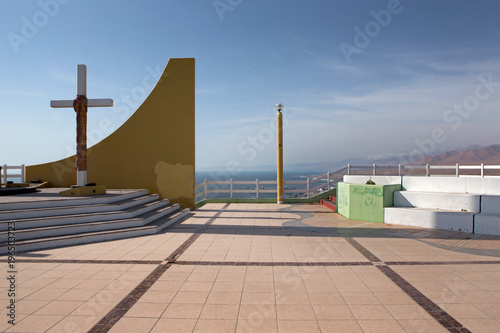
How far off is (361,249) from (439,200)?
4046 mm

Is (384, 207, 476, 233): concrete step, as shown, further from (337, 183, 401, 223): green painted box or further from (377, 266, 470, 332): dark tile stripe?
(377, 266, 470, 332): dark tile stripe

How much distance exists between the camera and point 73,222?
299 inches

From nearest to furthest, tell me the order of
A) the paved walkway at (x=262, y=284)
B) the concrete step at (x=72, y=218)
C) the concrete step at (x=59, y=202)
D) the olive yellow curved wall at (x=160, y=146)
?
the paved walkway at (x=262, y=284), the concrete step at (x=72, y=218), the concrete step at (x=59, y=202), the olive yellow curved wall at (x=160, y=146)

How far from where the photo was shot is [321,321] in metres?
3.47

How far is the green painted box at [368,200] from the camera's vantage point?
9.50 meters

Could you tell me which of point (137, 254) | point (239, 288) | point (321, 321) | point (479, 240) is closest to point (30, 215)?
point (137, 254)

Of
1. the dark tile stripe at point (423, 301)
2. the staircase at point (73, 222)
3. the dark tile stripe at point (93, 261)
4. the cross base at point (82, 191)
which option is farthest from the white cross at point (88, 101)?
the dark tile stripe at point (423, 301)

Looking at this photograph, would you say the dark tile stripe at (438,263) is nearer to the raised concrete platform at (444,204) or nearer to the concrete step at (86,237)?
the raised concrete platform at (444,204)

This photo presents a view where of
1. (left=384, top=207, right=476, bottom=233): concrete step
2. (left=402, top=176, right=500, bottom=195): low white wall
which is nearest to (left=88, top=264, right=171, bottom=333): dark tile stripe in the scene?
(left=384, top=207, right=476, bottom=233): concrete step

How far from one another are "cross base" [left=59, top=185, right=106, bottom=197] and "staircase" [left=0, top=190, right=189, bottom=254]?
3.43 feet

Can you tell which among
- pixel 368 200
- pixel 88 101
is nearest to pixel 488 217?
pixel 368 200

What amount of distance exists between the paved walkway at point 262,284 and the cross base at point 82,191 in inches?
139

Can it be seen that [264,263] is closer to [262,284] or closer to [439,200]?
[262,284]

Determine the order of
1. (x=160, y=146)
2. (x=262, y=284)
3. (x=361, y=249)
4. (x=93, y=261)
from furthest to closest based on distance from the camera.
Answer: (x=160, y=146) < (x=361, y=249) < (x=93, y=261) < (x=262, y=284)
